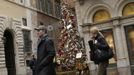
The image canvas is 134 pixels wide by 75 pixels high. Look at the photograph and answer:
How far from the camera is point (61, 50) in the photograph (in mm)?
21328

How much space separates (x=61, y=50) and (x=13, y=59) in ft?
26.3

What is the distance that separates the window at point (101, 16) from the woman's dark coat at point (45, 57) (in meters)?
15.9

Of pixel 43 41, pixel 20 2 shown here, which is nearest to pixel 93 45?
pixel 43 41

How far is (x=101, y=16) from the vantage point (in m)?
24.0

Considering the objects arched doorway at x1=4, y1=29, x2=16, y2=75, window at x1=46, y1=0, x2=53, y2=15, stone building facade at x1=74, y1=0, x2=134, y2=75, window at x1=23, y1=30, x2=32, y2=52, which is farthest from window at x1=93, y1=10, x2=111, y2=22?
window at x1=46, y1=0, x2=53, y2=15

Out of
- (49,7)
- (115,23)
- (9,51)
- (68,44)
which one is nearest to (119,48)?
(115,23)

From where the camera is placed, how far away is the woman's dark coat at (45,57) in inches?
314

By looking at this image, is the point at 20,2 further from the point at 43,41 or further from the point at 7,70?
the point at 43,41

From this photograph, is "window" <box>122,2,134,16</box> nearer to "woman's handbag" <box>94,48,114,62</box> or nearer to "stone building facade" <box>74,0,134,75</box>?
"stone building facade" <box>74,0,134,75</box>

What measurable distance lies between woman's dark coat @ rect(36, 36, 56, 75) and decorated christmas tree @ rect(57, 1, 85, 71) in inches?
471

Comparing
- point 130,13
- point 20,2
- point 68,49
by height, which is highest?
point 20,2

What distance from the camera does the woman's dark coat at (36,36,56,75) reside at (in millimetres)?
7965

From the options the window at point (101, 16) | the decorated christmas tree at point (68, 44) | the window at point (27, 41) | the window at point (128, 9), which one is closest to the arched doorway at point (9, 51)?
the window at point (27, 41)

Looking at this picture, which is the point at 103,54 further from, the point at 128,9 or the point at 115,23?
the point at 128,9
